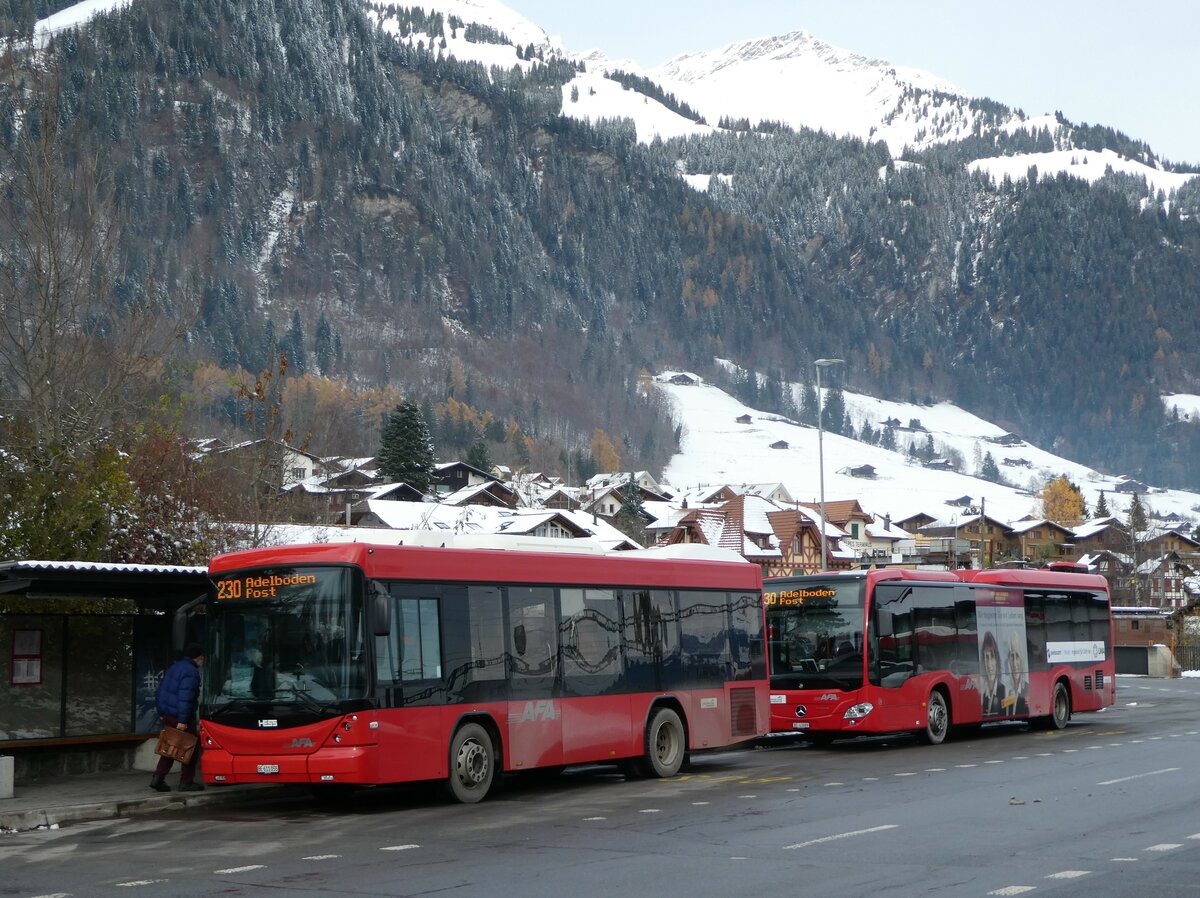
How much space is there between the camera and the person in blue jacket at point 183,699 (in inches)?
676

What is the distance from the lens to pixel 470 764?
16438 mm

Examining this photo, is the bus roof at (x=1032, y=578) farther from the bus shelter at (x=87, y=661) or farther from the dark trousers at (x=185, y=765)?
the dark trousers at (x=185, y=765)

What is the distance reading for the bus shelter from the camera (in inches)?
688

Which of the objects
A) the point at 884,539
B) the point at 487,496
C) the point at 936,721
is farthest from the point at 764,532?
the point at 936,721

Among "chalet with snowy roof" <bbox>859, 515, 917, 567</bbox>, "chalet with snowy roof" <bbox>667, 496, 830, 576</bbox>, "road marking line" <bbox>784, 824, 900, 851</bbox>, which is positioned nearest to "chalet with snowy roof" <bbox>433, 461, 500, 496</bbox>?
"chalet with snowy roof" <bbox>667, 496, 830, 576</bbox>

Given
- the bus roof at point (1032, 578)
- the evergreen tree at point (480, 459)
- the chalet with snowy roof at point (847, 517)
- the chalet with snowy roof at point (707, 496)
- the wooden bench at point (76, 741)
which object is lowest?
the wooden bench at point (76, 741)

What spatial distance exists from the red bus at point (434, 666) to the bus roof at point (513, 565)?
22 millimetres

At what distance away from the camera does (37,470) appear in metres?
20.8

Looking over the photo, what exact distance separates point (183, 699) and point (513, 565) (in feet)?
13.7

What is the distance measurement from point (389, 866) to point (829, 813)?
538 cm

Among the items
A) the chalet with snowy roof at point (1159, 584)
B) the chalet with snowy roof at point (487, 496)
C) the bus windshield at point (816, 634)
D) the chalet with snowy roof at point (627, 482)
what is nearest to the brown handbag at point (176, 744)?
the bus windshield at point (816, 634)

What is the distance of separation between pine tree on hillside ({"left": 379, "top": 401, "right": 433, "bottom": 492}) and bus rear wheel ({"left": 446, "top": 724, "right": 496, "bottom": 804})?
109 metres

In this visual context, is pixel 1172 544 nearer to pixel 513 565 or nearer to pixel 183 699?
pixel 513 565

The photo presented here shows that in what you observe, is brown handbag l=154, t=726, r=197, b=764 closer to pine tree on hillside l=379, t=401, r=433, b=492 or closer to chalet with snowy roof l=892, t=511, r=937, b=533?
pine tree on hillside l=379, t=401, r=433, b=492
